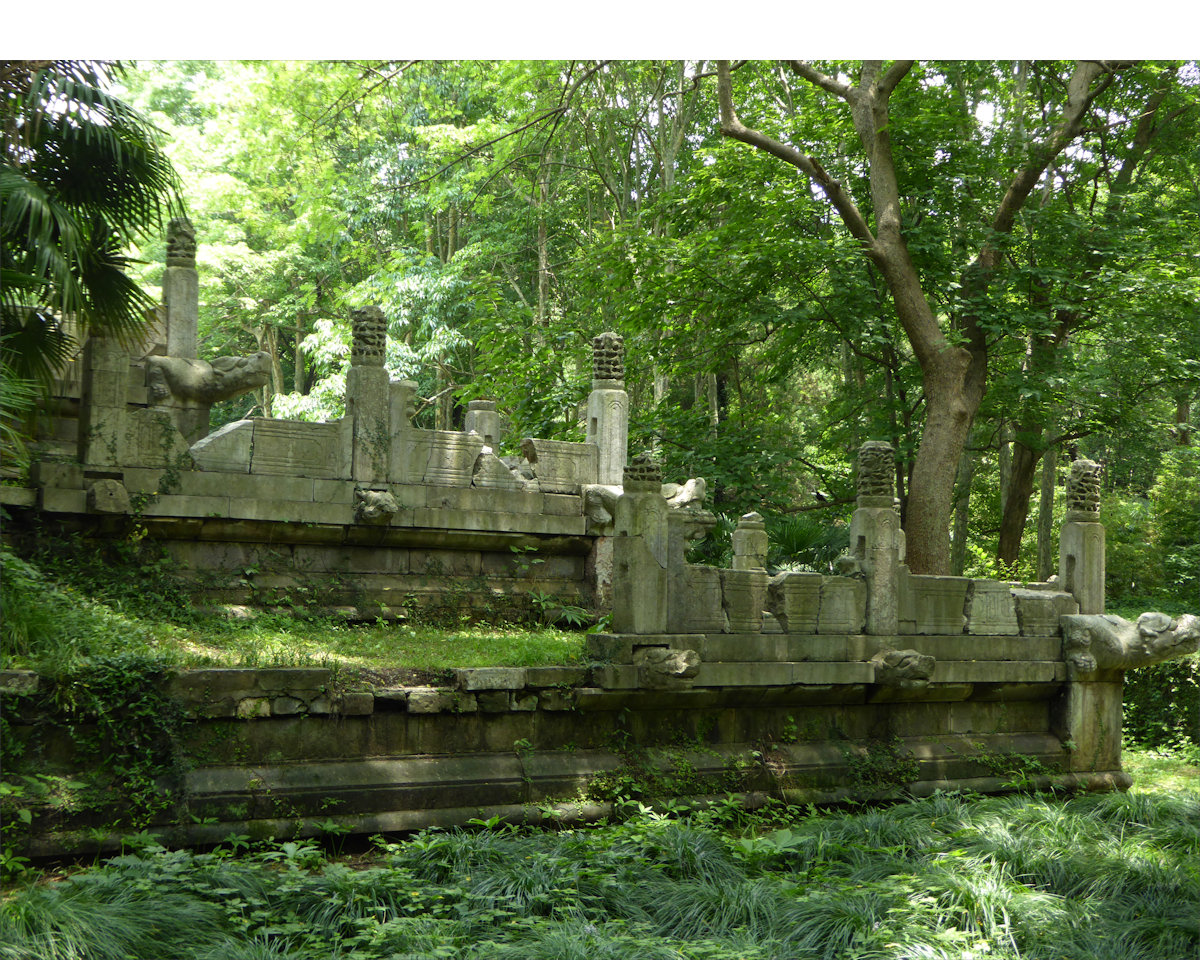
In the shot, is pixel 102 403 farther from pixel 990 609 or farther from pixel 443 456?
pixel 990 609

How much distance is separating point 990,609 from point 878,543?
133 cm

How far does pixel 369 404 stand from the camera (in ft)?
28.8

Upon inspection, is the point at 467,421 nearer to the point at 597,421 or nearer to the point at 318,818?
the point at 597,421

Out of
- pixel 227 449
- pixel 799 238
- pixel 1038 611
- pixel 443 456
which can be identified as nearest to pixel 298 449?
pixel 227 449

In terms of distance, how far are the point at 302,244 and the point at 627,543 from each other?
561 inches

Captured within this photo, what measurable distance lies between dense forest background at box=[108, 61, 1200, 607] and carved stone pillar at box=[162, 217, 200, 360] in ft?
1.59

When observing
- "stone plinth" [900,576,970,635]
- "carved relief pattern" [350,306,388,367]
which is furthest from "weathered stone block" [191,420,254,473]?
"stone plinth" [900,576,970,635]

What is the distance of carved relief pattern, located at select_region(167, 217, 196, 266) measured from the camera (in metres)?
10.1

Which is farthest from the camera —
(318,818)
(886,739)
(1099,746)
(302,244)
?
(302,244)

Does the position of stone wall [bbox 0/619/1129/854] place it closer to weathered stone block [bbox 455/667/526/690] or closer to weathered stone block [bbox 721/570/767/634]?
weathered stone block [bbox 455/667/526/690]

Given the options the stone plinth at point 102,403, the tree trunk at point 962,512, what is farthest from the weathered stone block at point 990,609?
the tree trunk at point 962,512

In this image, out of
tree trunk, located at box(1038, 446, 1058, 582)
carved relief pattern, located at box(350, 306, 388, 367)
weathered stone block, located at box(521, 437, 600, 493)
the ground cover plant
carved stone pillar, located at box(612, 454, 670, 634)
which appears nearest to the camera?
the ground cover plant

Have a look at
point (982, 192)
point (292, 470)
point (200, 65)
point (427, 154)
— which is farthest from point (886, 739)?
point (200, 65)

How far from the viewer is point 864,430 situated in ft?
51.6
